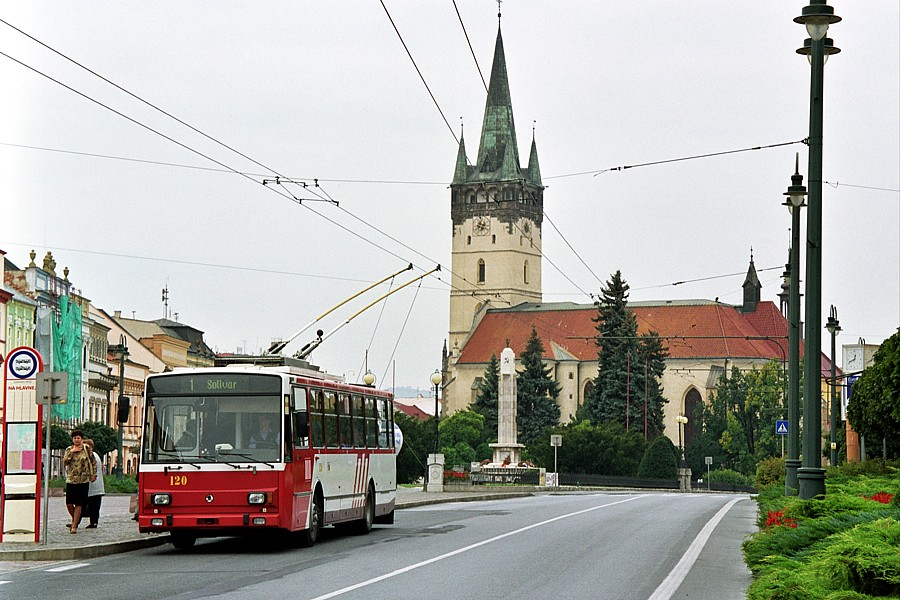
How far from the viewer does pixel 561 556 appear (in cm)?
2100

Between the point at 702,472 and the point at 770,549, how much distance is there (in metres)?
105

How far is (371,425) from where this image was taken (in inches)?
1065

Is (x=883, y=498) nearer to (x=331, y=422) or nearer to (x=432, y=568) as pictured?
(x=432, y=568)

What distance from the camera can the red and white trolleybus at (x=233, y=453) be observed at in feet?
69.0

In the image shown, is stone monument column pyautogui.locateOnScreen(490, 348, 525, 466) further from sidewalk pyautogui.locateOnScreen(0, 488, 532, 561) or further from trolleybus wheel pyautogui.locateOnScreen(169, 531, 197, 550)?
trolleybus wheel pyautogui.locateOnScreen(169, 531, 197, 550)

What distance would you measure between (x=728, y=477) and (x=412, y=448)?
2845 cm

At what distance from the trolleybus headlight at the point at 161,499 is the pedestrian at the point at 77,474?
3.13m

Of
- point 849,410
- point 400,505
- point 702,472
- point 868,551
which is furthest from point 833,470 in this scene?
point 702,472

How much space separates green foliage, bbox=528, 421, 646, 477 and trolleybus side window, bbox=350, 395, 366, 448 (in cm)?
7192

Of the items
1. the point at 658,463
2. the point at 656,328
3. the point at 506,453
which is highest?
the point at 656,328

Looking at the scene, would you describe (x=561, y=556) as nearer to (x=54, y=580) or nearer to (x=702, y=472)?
(x=54, y=580)

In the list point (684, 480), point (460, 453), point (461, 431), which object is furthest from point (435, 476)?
point (461, 431)

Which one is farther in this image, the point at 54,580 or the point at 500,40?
the point at 500,40

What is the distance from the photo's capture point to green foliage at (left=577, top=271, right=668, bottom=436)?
12225 cm
